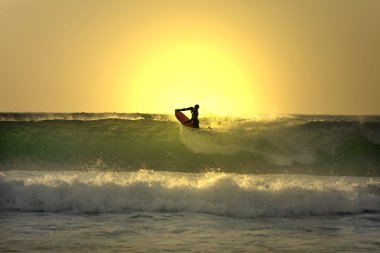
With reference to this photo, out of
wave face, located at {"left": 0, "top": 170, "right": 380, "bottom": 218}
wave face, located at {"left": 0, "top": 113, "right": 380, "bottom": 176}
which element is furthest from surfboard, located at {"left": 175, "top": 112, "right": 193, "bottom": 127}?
wave face, located at {"left": 0, "top": 170, "right": 380, "bottom": 218}

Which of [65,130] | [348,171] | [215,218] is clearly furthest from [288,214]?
[65,130]

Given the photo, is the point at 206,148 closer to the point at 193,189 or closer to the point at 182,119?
the point at 182,119

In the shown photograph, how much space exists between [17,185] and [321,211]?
6.60m

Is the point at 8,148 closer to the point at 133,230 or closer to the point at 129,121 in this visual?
the point at 129,121

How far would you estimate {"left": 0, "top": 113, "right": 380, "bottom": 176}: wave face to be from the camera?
2034cm

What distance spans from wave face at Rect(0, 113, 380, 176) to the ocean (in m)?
0.04

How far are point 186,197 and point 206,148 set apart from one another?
28.7 ft

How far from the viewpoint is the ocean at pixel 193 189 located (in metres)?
9.25

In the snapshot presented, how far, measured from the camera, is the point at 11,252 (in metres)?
8.14

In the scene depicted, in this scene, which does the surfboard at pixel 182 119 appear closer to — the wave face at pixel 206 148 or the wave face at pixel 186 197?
the wave face at pixel 206 148

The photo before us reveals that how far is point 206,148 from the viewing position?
21.2 meters

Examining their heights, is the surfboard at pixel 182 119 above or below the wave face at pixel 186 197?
above

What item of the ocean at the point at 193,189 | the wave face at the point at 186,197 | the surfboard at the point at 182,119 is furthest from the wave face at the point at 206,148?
the wave face at the point at 186,197

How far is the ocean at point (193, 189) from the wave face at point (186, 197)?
0.08ft
